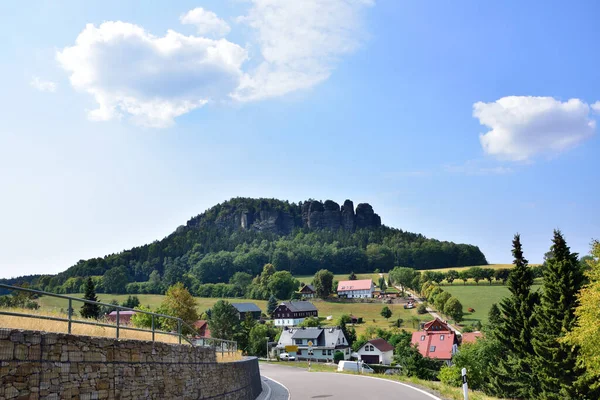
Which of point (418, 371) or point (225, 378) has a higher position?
point (225, 378)

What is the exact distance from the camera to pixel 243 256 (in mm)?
198375

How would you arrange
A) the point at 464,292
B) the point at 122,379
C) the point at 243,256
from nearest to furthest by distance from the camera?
the point at 122,379 → the point at 464,292 → the point at 243,256

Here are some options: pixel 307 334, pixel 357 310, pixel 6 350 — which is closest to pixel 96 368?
pixel 6 350

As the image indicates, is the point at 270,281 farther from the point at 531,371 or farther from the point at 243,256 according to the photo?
the point at 531,371

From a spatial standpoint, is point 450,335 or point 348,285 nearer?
Result: point 450,335

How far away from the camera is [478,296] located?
11775 cm

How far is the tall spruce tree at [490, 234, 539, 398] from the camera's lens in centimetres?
3631

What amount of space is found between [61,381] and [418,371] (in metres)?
46.4

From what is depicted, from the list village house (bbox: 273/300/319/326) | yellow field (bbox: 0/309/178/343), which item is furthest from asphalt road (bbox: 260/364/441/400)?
village house (bbox: 273/300/319/326)

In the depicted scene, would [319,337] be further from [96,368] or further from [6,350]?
[6,350]

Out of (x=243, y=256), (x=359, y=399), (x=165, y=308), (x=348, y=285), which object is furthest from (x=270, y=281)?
(x=359, y=399)

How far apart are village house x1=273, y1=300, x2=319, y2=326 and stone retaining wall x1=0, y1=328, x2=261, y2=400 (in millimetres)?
102144

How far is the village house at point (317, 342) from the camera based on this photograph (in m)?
81.8

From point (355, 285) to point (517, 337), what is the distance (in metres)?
114
